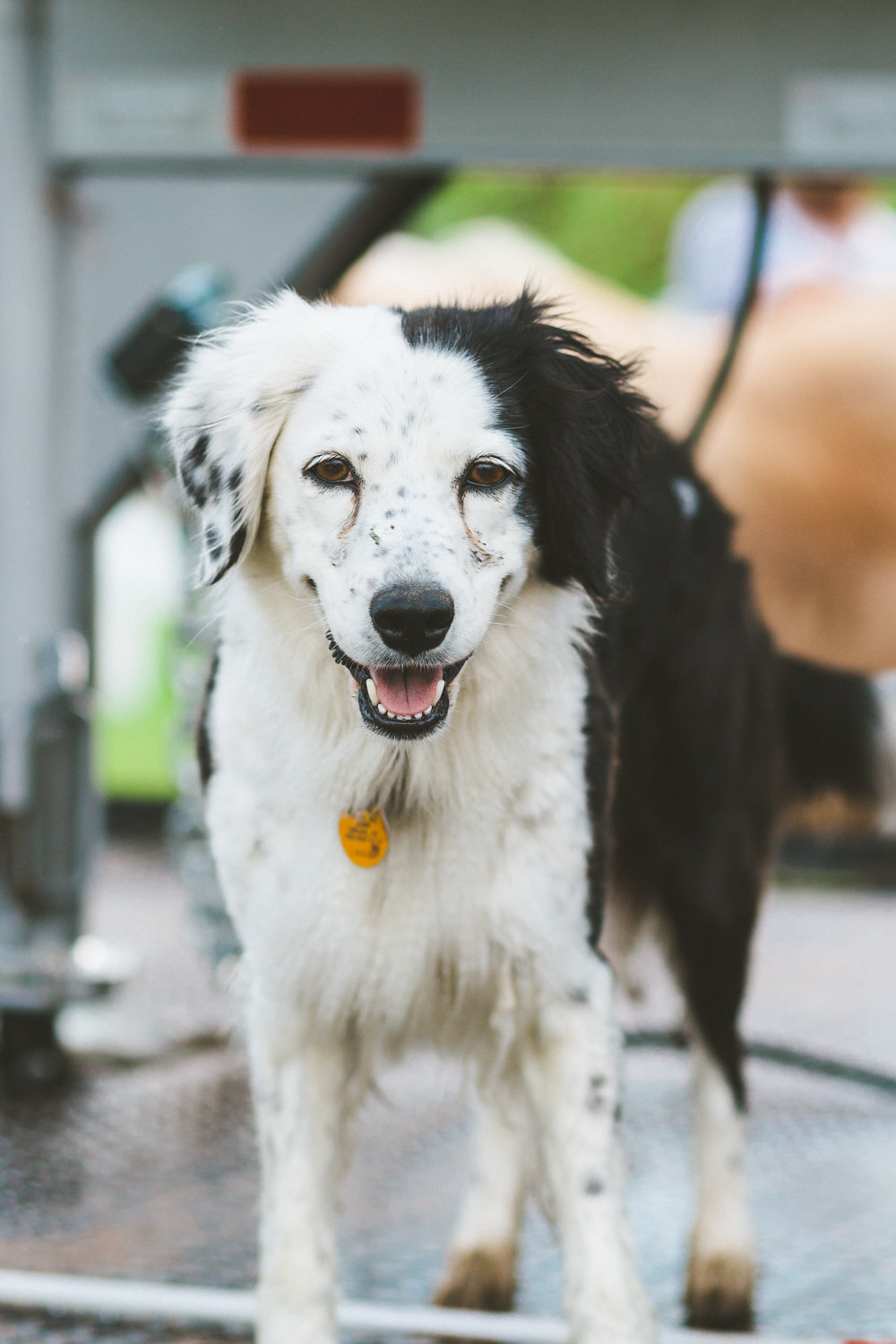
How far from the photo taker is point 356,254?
397cm

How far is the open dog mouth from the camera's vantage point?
1.90 metres

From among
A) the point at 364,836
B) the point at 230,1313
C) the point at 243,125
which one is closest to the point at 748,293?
the point at 243,125

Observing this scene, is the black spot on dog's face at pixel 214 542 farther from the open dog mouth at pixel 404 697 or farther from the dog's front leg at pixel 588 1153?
the dog's front leg at pixel 588 1153

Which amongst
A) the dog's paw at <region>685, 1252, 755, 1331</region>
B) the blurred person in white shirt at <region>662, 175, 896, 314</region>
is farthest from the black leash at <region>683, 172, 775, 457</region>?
the blurred person in white shirt at <region>662, 175, 896, 314</region>

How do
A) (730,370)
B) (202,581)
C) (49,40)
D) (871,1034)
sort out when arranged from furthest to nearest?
(871,1034), (730,370), (49,40), (202,581)

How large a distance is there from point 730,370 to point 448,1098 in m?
1.84

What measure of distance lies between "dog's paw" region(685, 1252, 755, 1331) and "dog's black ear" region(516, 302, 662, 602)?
121cm

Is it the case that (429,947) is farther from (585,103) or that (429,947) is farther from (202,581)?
(585,103)

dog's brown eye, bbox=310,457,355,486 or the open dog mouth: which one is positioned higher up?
dog's brown eye, bbox=310,457,355,486

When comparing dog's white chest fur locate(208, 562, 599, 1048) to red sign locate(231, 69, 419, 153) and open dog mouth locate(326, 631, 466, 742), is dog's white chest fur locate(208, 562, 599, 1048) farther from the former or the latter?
red sign locate(231, 69, 419, 153)

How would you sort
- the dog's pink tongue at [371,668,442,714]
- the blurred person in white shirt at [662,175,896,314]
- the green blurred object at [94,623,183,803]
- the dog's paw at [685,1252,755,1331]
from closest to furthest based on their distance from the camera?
the dog's pink tongue at [371,668,442,714] → the dog's paw at [685,1252,755,1331] → the blurred person in white shirt at [662,175,896,314] → the green blurred object at [94,623,183,803]

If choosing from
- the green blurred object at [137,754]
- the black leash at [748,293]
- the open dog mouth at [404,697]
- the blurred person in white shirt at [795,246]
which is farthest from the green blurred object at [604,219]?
the open dog mouth at [404,697]

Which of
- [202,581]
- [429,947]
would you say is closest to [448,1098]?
[429,947]

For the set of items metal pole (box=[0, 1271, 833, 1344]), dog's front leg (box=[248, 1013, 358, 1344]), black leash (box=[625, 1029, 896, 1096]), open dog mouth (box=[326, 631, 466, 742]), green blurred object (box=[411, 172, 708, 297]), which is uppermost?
green blurred object (box=[411, 172, 708, 297])
